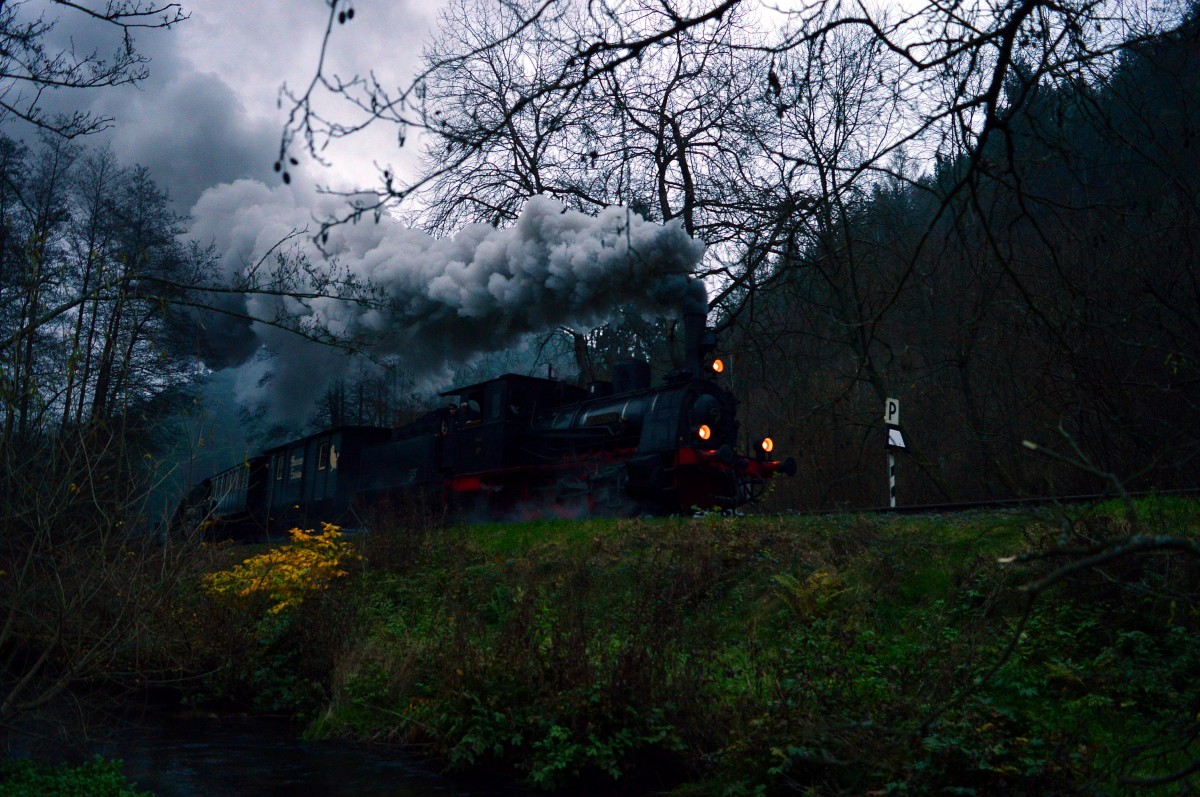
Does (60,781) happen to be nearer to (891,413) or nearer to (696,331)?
(891,413)

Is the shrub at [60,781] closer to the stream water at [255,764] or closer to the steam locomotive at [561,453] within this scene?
the stream water at [255,764]

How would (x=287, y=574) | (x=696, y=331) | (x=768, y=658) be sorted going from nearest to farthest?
(x=768, y=658) → (x=287, y=574) → (x=696, y=331)

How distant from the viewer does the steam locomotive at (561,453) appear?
1358 centimetres

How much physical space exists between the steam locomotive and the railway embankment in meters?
1.95

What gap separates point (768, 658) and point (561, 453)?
27.3 feet

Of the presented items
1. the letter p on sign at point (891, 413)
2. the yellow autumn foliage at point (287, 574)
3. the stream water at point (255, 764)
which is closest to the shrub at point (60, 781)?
the stream water at point (255, 764)

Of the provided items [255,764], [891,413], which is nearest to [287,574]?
[255,764]

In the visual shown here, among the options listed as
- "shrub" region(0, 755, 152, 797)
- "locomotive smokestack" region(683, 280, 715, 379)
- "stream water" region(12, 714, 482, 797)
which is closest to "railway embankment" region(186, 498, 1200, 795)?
"stream water" region(12, 714, 482, 797)

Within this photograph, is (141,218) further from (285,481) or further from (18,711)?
(18,711)

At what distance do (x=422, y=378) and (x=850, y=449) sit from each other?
9072mm

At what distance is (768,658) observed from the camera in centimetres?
783

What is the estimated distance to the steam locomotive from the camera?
1358cm

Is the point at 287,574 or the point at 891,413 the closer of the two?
the point at 891,413

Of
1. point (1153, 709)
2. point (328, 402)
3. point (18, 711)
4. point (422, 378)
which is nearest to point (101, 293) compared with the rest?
point (18, 711)
